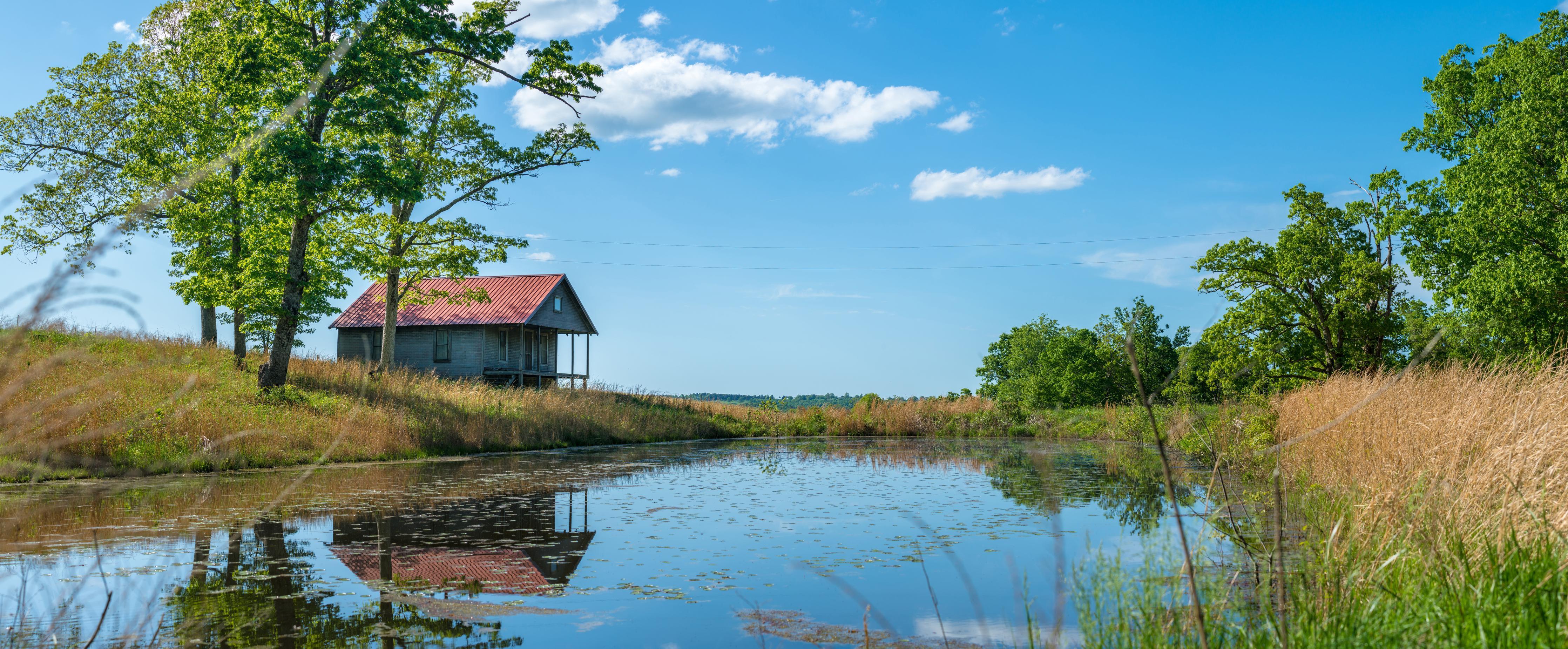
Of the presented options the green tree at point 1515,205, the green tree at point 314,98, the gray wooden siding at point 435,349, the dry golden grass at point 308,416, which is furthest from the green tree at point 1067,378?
the green tree at point 314,98

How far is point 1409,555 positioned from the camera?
4250mm

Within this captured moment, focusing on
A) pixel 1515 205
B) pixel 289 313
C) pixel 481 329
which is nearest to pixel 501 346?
pixel 481 329

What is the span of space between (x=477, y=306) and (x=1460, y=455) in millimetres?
34971

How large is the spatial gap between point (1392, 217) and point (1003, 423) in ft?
46.8

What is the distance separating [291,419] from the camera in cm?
1733

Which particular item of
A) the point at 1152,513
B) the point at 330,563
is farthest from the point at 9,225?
the point at 1152,513

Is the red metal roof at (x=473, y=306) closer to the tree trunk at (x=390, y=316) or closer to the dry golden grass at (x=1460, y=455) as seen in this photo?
the tree trunk at (x=390, y=316)

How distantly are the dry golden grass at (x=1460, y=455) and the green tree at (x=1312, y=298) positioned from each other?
56.3 ft

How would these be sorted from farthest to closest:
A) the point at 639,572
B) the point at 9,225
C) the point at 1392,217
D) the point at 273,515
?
1. the point at 1392,217
2. the point at 9,225
3. the point at 273,515
4. the point at 639,572

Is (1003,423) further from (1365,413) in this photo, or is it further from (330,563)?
(330,563)

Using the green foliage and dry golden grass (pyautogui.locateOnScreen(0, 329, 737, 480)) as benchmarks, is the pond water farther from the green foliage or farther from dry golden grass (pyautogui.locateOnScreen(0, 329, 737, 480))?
the green foliage

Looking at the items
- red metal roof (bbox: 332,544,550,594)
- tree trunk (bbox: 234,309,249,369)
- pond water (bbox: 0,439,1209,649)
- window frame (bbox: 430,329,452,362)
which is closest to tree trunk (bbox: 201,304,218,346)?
tree trunk (bbox: 234,309,249,369)

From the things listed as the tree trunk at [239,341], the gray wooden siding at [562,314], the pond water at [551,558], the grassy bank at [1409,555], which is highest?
the gray wooden siding at [562,314]

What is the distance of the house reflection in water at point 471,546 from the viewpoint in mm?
6727
